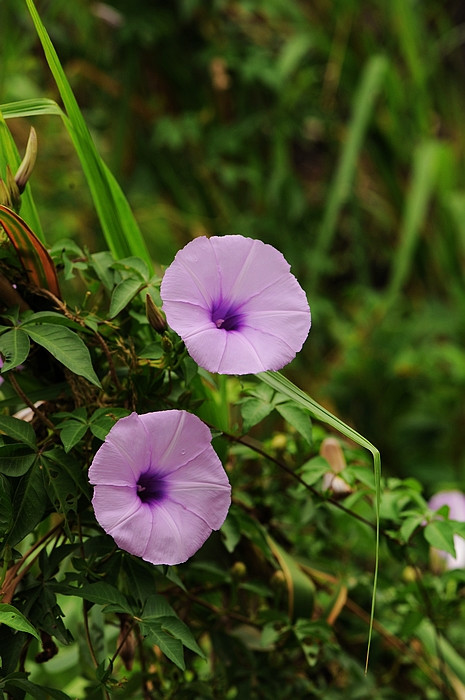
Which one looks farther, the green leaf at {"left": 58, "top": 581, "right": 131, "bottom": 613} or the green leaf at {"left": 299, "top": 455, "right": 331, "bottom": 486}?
the green leaf at {"left": 299, "top": 455, "right": 331, "bottom": 486}

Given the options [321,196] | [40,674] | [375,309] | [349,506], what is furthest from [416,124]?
[40,674]

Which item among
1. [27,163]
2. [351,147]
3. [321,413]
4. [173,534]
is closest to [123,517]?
[173,534]

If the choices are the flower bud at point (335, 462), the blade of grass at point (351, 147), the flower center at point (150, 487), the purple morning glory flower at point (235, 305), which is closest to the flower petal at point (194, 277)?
the purple morning glory flower at point (235, 305)

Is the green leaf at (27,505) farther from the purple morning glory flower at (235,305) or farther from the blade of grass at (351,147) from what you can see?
the blade of grass at (351,147)

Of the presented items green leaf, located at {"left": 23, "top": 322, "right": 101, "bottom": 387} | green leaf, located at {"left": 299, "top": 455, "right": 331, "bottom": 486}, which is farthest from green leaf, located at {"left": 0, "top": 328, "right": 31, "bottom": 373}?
green leaf, located at {"left": 299, "top": 455, "right": 331, "bottom": 486}

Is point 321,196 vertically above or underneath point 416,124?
underneath

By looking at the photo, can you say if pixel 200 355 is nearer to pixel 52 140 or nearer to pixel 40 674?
pixel 40 674

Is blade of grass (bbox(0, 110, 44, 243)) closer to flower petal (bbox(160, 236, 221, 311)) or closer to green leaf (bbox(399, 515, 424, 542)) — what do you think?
flower petal (bbox(160, 236, 221, 311))

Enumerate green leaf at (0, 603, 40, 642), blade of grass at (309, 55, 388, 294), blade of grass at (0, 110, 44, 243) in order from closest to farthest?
1. green leaf at (0, 603, 40, 642)
2. blade of grass at (0, 110, 44, 243)
3. blade of grass at (309, 55, 388, 294)
